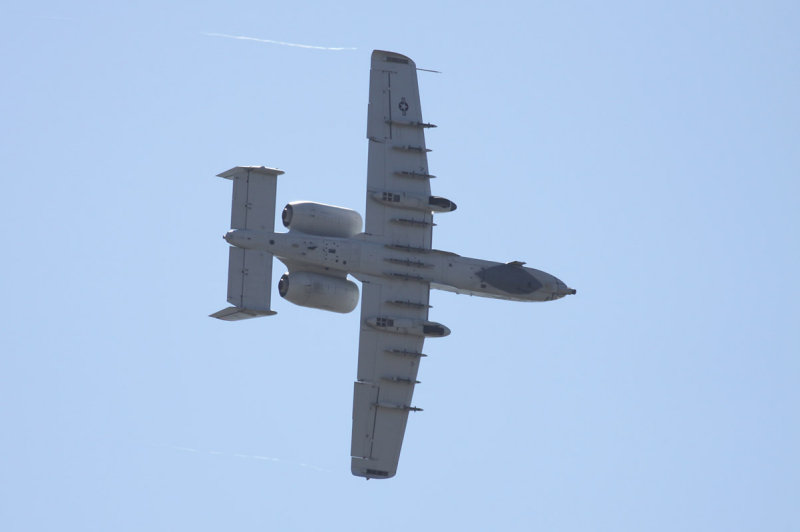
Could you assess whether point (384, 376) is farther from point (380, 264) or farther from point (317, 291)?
point (317, 291)

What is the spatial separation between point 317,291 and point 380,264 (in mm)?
2431

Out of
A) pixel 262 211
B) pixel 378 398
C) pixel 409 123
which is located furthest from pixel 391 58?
pixel 378 398

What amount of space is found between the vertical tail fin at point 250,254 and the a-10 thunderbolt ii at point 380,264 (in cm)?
3

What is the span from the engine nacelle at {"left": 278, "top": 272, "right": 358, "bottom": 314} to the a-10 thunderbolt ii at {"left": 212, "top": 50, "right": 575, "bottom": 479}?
3 cm

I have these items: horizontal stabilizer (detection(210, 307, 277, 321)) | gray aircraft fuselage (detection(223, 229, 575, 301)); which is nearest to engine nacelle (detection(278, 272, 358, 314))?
gray aircraft fuselage (detection(223, 229, 575, 301))

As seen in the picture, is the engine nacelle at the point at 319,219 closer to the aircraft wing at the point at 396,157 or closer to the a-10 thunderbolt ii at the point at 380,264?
the a-10 thunderbolt ii at the point at 380,264

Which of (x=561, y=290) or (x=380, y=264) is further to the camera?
(x=561, y=290)

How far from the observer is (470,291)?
1923 inches

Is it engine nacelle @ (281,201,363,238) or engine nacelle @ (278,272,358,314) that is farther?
engine nacelle @ (281,201,363,238)

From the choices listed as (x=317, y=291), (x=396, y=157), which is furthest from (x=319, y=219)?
(x=396, y=157)

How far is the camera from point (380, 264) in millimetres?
47531

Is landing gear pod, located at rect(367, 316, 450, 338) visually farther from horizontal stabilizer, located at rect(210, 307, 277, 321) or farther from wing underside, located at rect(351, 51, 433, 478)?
horizontal stabilizer, located at rect(210, 307, 277, 321)

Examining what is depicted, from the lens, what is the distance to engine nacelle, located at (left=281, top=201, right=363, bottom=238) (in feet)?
154

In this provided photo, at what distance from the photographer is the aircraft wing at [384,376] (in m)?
48.0
